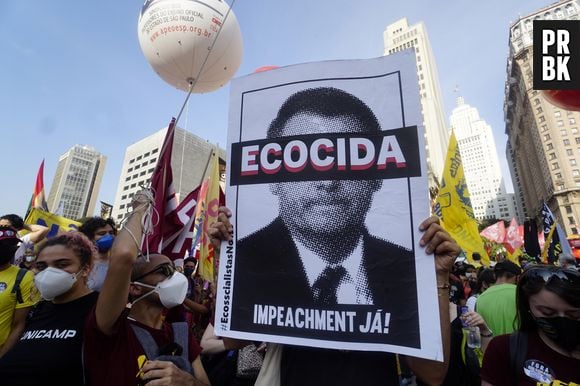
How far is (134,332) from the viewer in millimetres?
1818

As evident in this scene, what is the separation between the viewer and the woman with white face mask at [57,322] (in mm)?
1676

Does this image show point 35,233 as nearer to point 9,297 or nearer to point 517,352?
point 9,297

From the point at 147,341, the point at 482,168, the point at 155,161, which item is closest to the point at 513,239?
the point at 147,341

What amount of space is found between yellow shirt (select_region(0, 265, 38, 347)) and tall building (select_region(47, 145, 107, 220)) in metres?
74.2

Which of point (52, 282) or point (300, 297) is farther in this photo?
point (52, 282)

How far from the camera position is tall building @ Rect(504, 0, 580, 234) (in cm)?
5862

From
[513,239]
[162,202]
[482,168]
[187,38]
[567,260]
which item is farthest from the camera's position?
[482,168]

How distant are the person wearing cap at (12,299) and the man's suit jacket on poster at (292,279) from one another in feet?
8.11

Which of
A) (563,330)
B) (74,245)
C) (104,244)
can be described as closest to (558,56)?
(563,330)

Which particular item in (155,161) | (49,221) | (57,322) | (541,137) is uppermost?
(541,137)

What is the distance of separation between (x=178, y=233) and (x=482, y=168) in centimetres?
13815

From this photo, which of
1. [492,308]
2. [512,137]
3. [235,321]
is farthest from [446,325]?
[512,137]

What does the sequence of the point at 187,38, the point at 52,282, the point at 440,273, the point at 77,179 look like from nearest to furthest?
1. the point at 440,273
2. the point at 52,282
3. the point at 187,38
4. the point at 77,179

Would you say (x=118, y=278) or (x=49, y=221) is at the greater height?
(x=49, y=221)
